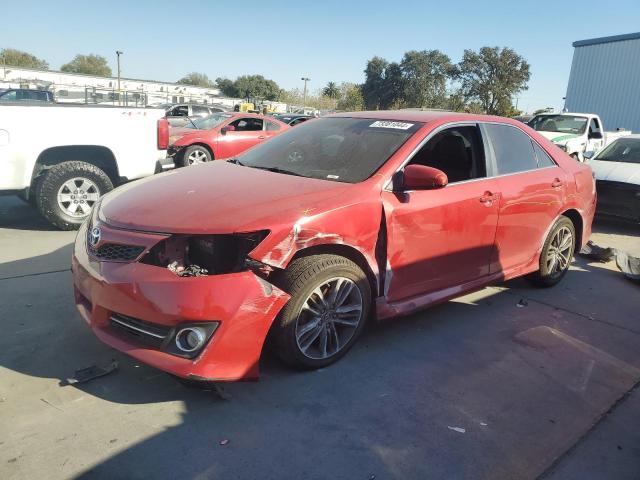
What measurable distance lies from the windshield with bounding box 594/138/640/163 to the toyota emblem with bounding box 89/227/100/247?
8.52 m

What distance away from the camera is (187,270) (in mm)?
2680

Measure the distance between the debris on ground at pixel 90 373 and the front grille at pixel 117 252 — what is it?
682 millimetres

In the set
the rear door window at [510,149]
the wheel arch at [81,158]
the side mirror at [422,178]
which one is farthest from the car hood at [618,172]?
the wheel arch at [81,158]

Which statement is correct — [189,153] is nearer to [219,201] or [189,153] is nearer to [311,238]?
[219,201]

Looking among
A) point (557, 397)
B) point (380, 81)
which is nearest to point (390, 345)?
point (557, 397)

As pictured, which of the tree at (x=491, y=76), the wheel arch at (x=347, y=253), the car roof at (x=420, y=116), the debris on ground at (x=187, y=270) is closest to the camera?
the debris on ground at (x=187, y=270)

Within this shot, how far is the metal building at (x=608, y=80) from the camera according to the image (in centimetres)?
2464

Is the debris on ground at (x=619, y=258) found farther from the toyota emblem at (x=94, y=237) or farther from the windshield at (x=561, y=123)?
the windshield at (x=561, y=123)

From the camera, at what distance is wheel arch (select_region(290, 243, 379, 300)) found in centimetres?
297

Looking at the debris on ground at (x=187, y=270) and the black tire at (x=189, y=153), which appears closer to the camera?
the debris on ground at (x=187, y=270)

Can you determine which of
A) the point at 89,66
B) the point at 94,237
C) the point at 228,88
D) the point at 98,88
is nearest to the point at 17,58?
the point at 89,66

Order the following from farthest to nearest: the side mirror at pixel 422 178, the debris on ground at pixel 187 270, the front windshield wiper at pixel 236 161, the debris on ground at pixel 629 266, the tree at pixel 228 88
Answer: the tree at pixel 228 88
the debris on ground at pixel 629 266
the front windshield wiper at pixel 236 161
the side mirror at pixel 422 178
the debris on ground at pixel 187 270

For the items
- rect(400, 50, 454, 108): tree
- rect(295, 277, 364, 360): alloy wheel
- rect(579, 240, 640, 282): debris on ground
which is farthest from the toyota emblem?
rect(400, 50, 454, 108): tree

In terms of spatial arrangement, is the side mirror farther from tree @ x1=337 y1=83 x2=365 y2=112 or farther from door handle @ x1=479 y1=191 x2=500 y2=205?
tree @ x1=337 y1=83 x2=365 y2=112
